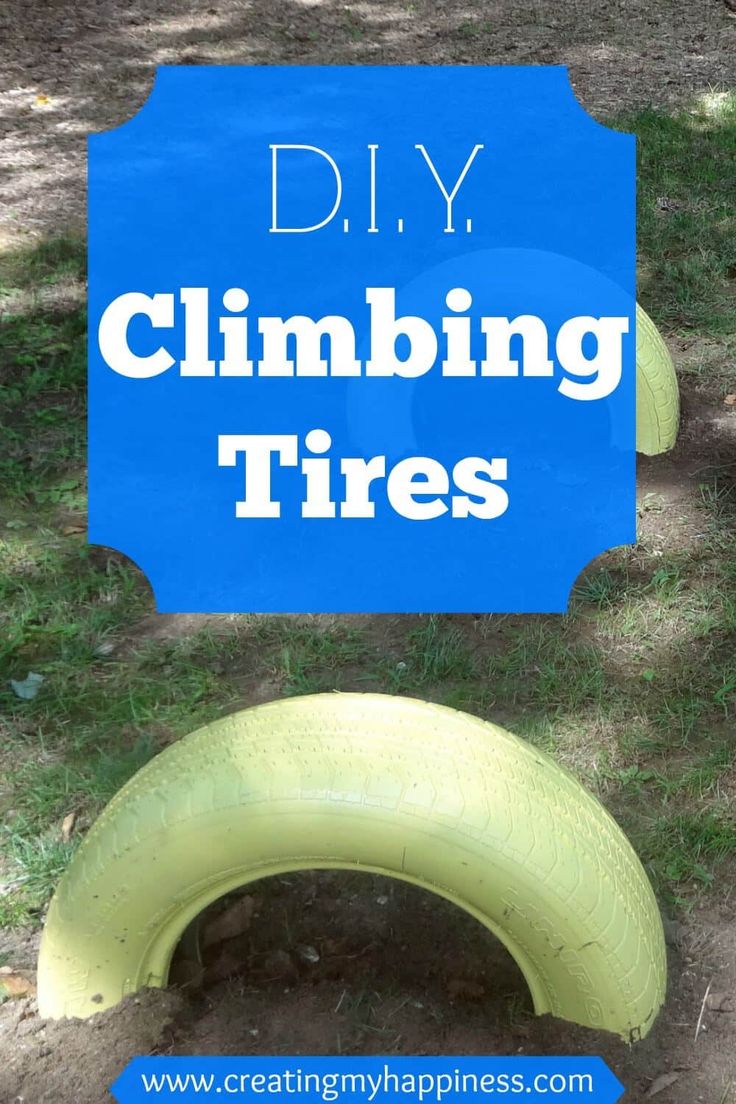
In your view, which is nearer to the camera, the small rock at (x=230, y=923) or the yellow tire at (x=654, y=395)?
the small rock at (x=230, y=923)

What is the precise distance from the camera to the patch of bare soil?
8.36 feet

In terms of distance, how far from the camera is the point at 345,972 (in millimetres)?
2770

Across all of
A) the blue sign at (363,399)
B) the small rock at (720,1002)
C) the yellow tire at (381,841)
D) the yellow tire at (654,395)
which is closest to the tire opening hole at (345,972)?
the yellow tire at (381,841)

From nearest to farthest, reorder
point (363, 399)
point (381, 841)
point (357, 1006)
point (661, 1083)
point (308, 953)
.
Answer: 1. point (381, 841)
2. point (661, 1083)
3. point (357, 1006)
4. point (308, 953)
5. point (363, 399)

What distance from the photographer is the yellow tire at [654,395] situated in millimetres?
4590

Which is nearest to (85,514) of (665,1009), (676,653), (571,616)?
(571,616)

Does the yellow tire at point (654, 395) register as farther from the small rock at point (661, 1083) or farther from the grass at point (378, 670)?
the small rock at point (661, 1083)

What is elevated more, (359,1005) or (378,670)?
(378,670)

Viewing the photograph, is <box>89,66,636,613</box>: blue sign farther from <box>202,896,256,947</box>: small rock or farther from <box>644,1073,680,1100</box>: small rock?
<box>644,1073,680,1100</box>: small rock

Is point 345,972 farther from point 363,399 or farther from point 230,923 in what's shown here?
point 363,399

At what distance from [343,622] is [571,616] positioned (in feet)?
2.41

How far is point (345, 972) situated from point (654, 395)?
8.63 ft

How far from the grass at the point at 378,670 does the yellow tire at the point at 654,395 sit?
24cm

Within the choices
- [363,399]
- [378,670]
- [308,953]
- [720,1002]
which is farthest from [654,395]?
[308,953]
